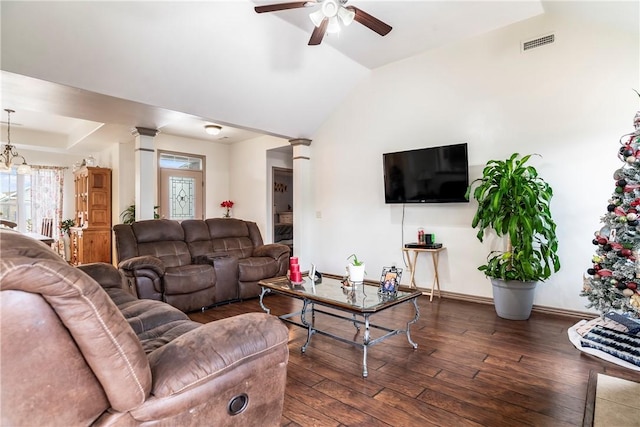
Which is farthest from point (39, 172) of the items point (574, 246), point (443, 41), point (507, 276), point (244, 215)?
point (574, 246)

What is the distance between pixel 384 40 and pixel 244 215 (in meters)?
4.81

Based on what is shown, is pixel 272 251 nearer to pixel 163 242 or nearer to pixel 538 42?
pixel 163 242

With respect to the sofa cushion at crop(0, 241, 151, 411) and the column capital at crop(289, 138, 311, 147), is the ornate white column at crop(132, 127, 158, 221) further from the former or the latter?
the sofa cushion at crop(0, 241, 151, 411)

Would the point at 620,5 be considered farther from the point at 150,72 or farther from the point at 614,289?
the point at 150,72

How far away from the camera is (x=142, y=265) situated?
11.3 ft

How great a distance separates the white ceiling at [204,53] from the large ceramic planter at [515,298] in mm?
2634

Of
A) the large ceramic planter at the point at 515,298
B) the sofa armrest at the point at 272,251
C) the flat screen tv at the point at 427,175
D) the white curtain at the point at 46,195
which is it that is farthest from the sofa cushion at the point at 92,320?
the white curtain at the point at 46,195

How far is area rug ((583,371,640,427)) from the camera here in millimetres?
1750

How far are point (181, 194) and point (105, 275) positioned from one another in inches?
190

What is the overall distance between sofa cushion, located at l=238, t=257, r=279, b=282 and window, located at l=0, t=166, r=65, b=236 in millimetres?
5832

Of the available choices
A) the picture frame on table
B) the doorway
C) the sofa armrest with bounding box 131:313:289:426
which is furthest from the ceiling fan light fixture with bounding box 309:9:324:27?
the doorway

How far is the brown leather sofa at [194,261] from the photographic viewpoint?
3.53 m

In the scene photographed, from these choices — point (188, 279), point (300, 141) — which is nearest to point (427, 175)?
point (300, 141)

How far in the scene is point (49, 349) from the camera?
0.89m
